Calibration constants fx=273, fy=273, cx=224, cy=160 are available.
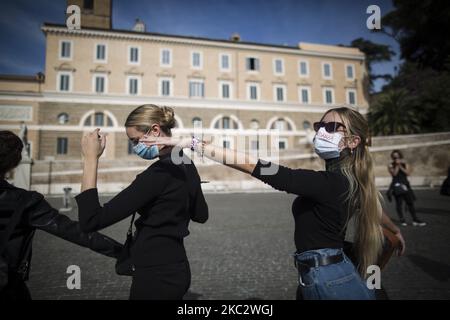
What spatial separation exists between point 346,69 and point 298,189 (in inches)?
1630

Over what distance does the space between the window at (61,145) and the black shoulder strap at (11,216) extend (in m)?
32.8

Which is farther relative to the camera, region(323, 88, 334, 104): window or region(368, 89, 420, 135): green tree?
region(323, 88, 334, 104): window

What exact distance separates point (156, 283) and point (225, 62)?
3586cm

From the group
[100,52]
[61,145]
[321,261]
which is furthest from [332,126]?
[100,52]

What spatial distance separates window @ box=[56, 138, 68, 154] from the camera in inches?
1184

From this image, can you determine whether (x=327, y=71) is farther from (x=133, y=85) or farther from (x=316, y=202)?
(x=316, y=202)

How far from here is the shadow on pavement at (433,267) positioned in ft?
12.8

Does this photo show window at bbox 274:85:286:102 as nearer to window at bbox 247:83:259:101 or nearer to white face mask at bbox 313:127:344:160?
window at bbox 247:83:259:101

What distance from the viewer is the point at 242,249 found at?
5867mm

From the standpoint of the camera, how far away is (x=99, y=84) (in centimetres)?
3142

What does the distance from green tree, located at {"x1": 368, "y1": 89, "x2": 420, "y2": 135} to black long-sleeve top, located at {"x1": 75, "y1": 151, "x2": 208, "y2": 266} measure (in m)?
30.1

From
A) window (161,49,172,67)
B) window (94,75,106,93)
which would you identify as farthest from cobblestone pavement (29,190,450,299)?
window (161,49,172,67)
